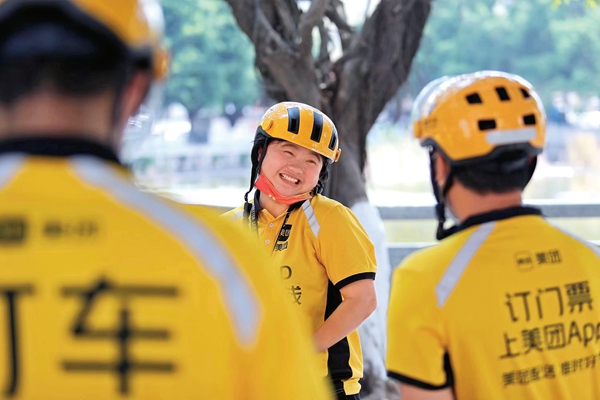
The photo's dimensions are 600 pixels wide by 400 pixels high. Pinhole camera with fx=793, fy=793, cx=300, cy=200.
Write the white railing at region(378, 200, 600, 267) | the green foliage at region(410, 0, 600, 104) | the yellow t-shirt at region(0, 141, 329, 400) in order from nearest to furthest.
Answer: the yellow t-shirt at region(0, 141, 329, 400)
the white railing at region(378, 200, 600, 267)
the green foliage at region(410, 0, 600, 104)

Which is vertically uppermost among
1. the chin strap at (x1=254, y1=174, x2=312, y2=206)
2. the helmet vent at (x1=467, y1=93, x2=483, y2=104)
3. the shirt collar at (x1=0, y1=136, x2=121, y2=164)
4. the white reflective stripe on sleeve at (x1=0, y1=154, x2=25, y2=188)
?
the helmet vent at (x1=467, y1=93, x2=483, y2=104)

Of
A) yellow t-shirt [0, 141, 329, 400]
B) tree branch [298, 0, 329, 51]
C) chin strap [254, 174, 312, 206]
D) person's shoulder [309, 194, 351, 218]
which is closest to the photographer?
yellow t-shirt [0, 141, 329, 400]

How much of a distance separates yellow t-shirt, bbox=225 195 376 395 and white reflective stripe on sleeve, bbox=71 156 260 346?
2157mm

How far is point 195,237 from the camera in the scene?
53.4 inches

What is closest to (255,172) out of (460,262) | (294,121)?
(294,121)

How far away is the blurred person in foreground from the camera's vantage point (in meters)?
1.30

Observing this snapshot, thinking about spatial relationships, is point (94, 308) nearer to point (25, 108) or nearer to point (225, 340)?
point (225, 340)

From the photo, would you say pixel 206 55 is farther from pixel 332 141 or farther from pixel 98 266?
pixel 98 266

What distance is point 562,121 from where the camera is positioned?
37281 millimetres

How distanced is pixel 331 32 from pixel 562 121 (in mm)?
32065

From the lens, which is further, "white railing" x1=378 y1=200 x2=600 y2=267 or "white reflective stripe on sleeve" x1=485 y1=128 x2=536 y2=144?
"white railing" x1=378 y1=200 x2=600 y2=267

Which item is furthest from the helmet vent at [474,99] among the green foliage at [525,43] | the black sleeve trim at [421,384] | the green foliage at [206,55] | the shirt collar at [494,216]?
the green foliage at [525,43]

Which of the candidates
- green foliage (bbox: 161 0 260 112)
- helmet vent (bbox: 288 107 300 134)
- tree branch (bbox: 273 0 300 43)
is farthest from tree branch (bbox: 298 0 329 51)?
green foliage (bbox: 161 0 260 112)

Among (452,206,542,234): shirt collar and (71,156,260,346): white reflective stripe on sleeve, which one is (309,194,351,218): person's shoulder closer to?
(452,206,542,234): shirt collar
